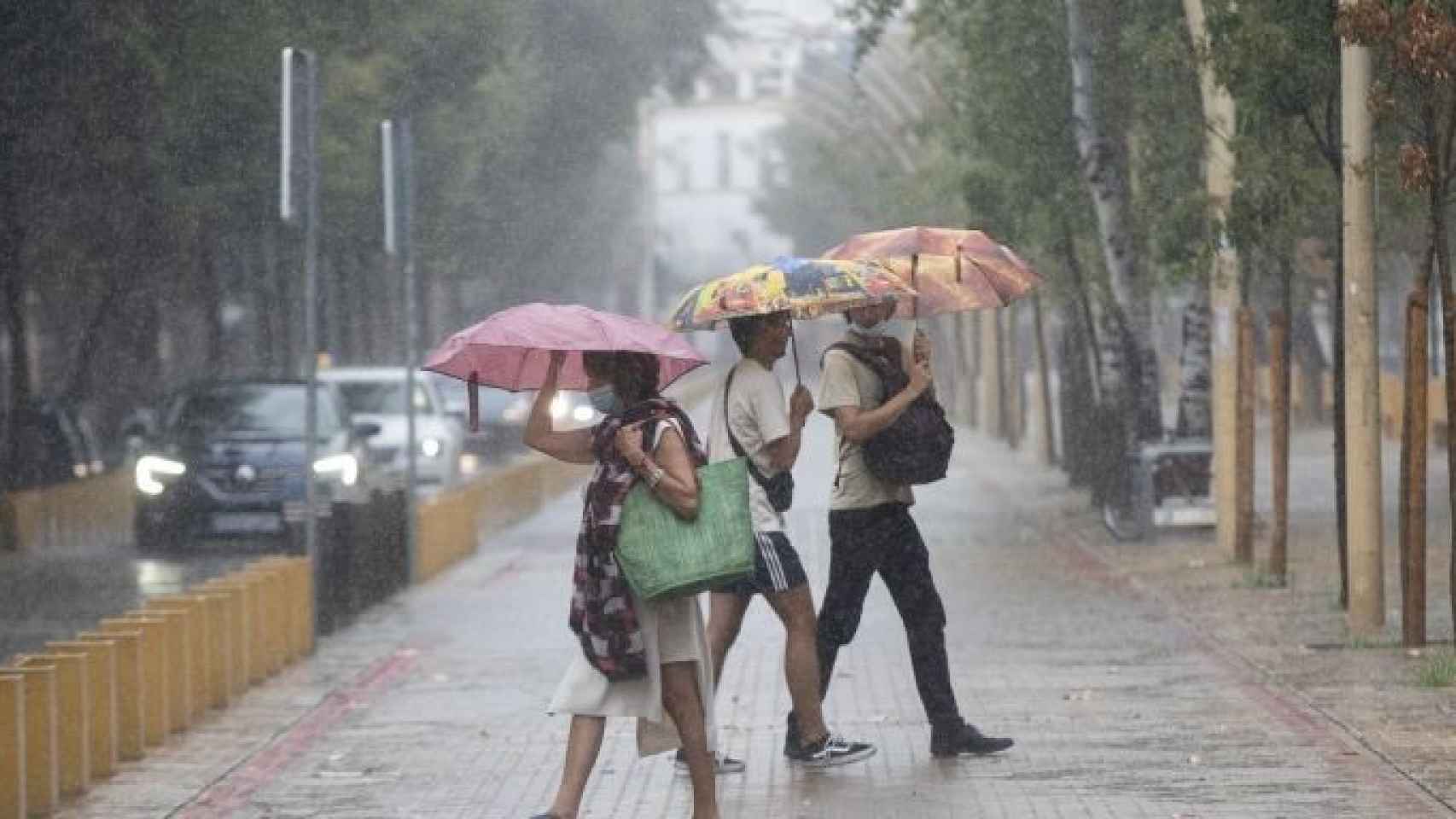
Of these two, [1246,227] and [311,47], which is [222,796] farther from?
[311,47]

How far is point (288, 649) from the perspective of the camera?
16625 millimetres

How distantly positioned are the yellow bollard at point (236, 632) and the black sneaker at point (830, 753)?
4.04 m

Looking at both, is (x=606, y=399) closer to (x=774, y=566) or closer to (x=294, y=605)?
(x=774, y=566)

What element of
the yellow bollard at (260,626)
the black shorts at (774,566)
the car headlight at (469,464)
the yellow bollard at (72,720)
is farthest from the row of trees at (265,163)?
the black shorts at (774,566)

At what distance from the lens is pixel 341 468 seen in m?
27.1

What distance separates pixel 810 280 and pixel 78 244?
26.8 metres

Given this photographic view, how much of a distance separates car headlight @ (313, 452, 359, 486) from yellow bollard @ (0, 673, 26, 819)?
1628cm

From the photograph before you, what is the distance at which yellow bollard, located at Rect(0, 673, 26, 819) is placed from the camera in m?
10.6

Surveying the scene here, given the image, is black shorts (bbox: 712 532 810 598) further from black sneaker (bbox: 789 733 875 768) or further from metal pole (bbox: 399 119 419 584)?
metal pole (bbox: 399 119 419 584)

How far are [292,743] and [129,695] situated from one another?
75 cm

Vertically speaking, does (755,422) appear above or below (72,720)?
above

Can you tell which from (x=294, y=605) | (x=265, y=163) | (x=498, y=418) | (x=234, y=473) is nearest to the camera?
(x=294, y=605)

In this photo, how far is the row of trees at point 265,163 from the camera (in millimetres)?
27672

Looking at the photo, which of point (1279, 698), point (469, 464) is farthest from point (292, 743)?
point (469, 464)
